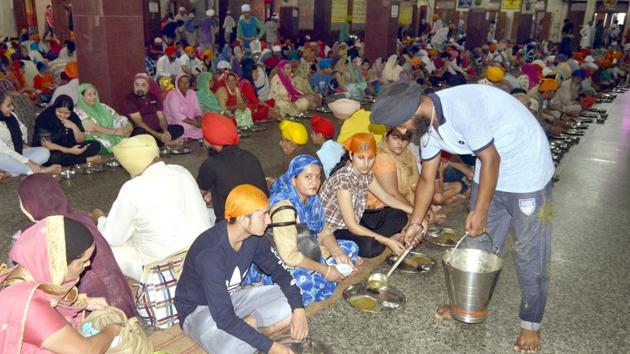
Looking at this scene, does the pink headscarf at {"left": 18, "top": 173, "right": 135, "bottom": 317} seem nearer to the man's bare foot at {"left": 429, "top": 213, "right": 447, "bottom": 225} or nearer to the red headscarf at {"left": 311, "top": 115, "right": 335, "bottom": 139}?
the red headscarf at {"left": 311, "top": 115, "right": 335, "bottom": 139}

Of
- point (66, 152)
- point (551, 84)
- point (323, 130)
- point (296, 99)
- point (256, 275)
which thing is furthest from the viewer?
point (296, 99)

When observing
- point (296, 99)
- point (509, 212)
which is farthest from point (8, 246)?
point (296, 99)

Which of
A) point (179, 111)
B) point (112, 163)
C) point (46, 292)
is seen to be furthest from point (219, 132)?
point (179, 111)

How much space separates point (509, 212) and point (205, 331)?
1.66m

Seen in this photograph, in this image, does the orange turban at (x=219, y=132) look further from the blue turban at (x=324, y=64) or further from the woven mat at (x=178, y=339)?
the blue turban at (x=324, y=64)

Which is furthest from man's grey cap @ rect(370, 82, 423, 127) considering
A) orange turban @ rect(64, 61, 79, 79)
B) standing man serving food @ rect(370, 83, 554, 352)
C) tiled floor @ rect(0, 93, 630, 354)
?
orange turban @ rect(64, 61, 79, 79)

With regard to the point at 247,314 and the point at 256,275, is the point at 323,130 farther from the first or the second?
the point at 247,314

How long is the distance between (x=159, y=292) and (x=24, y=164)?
319 centimetres

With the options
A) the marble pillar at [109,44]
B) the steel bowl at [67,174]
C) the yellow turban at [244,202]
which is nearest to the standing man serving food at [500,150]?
the yellow turban at [244,202]

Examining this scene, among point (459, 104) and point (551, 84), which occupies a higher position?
point (459, 104)

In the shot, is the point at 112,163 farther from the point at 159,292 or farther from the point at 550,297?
the point at 550,297

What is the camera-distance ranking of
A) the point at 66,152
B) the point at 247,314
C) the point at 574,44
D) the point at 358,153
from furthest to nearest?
the point at 574,44 < the point at 66,152 < the point at 358,153 < the point at 247,314

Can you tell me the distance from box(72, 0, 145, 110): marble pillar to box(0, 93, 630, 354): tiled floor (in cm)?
169

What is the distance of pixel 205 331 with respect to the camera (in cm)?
253
